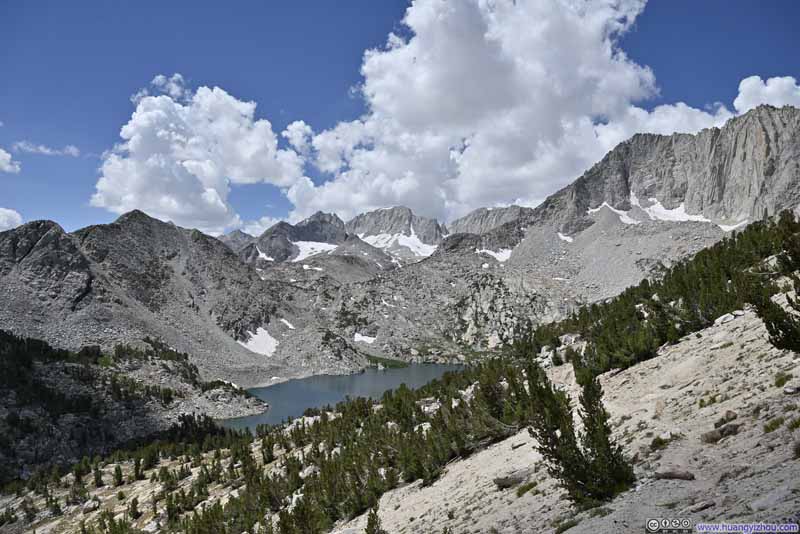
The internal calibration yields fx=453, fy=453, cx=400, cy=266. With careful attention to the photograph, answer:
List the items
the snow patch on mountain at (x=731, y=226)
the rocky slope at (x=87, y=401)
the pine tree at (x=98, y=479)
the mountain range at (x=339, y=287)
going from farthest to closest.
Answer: the snow patch on mountain at (x=731, y=226) → the mountain range at (x=339, y=287) → the rocky slope at (x=87, y=401) → the pine tree at (x=98, y=479)

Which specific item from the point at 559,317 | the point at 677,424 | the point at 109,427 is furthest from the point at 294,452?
the point at 559,317

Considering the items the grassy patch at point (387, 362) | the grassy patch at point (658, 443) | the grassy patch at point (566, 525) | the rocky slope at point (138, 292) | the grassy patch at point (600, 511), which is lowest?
the grassy patch at point (566, 525)

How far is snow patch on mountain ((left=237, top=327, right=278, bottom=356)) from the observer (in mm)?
143375

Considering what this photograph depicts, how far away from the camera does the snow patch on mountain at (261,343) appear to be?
143375mm

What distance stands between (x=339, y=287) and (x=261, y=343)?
5754 cm

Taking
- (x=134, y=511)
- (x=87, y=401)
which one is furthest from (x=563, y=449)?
(x=87, y=401)

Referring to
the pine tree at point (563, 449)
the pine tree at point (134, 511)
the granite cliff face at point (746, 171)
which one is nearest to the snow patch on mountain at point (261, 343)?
the pine tree at point (134, 511)

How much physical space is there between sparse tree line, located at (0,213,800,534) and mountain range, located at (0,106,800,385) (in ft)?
254

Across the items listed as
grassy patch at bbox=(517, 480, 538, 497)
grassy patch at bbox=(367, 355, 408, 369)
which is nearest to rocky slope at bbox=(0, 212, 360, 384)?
grassy patch at bbox=(367, 355, 408, 369)

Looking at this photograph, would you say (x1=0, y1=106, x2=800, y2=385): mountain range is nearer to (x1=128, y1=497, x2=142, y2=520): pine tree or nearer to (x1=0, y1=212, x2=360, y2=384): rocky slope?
(x1=0, y1=212, x2=360, y2=384): rocky slope

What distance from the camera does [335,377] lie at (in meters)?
136

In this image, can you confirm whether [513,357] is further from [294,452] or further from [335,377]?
[335,377]

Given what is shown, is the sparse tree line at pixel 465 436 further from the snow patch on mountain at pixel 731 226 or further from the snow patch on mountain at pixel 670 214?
the snow patch on mountain at pixel 670 214

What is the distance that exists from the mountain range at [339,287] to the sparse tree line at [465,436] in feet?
254
